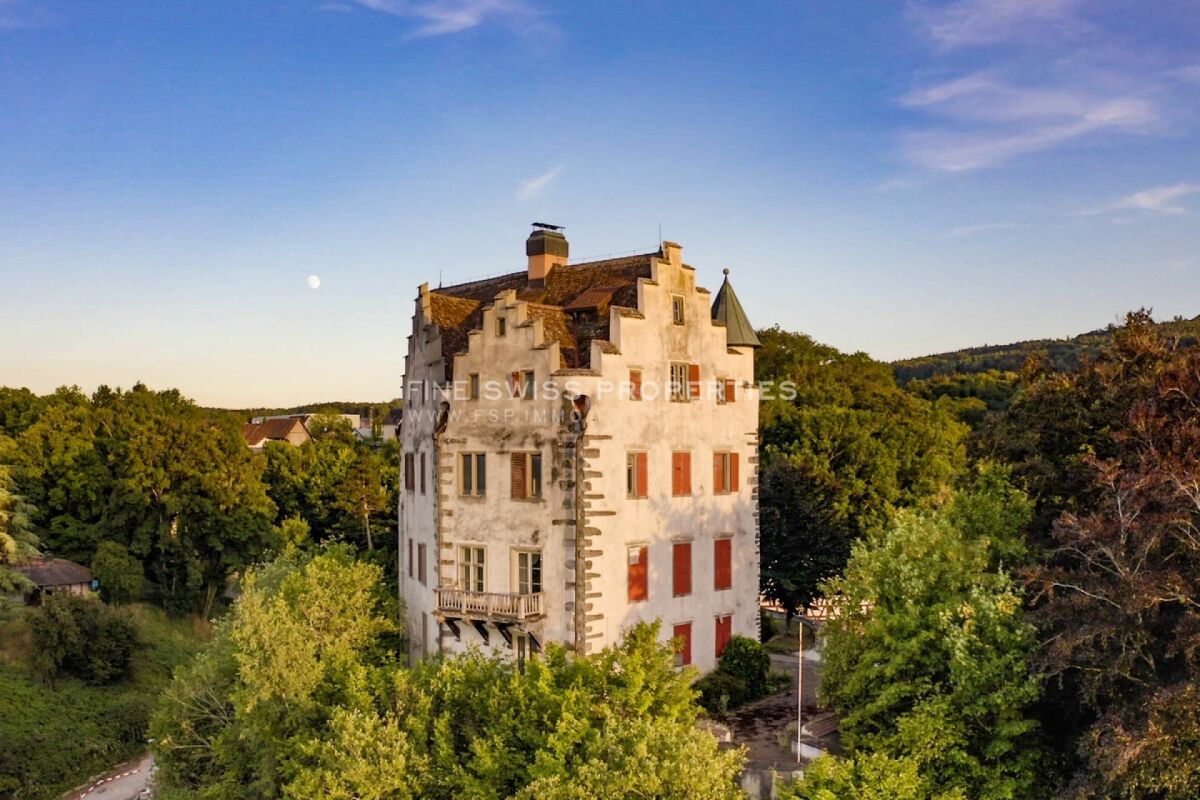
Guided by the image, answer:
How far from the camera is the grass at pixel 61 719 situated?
40.7m

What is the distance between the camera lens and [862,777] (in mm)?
22672

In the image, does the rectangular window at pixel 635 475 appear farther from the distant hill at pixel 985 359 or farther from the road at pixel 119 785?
the distant hill at pixel 985 359

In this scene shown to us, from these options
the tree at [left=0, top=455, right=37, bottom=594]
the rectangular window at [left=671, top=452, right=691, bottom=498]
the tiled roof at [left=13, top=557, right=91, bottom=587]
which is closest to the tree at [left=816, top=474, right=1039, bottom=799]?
the rectangular window at [left=671, top=452, right=691, bottom=498]

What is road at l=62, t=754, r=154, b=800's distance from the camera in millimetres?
40372

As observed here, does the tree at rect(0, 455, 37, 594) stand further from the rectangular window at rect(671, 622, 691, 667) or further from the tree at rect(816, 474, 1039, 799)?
the tree at rect(816, 474, 1039, 799)

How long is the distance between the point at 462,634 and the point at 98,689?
79.2 feet

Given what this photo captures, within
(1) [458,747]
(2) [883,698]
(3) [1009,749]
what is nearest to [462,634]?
(1) [458,747]

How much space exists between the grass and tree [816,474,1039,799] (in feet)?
109

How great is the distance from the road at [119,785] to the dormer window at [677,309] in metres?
27.2

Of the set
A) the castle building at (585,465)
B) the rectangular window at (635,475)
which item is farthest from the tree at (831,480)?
the rectangular window at (635,475)

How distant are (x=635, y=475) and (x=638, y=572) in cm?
336

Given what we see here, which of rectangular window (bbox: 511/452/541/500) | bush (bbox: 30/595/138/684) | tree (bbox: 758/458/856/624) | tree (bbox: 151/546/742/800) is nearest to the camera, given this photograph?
tree (bbox: 151/546/742/800)

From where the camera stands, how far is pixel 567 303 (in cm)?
3781

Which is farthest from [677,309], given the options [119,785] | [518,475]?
[119,785]
